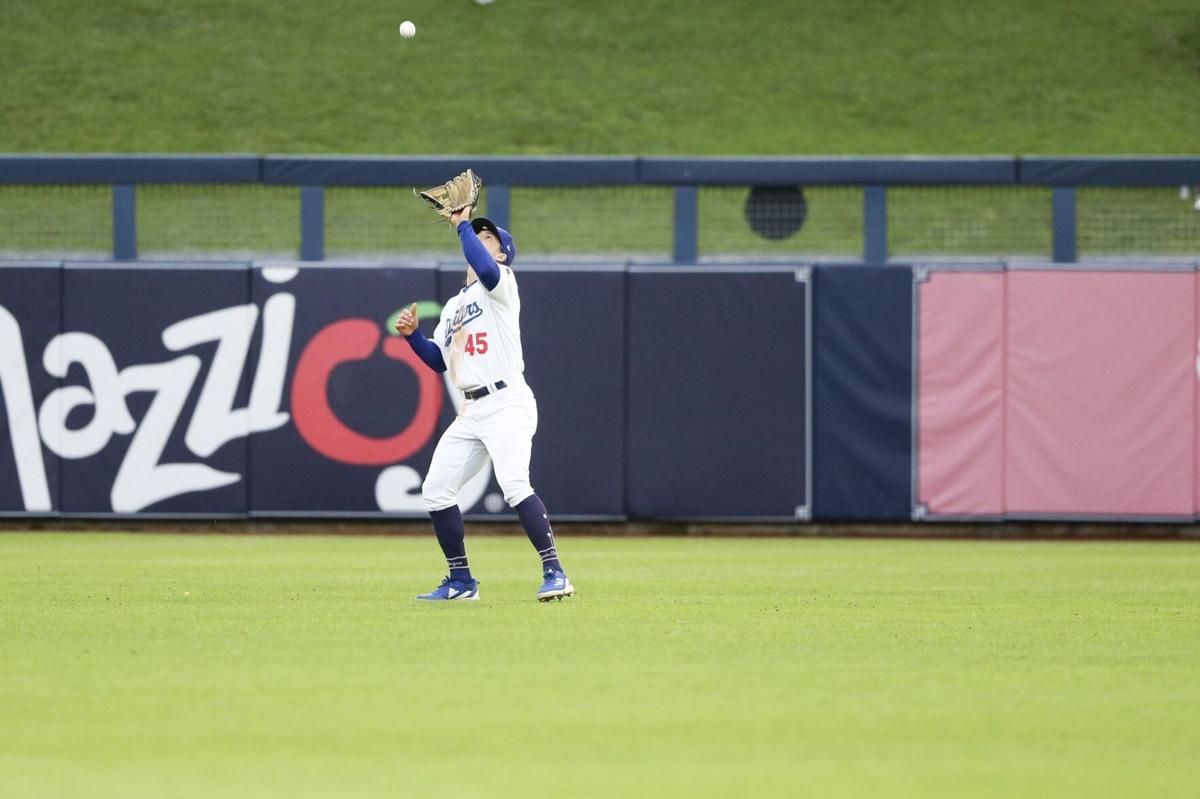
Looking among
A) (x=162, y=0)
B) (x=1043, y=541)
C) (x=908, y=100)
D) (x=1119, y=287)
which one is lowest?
(x=1043, y=541)

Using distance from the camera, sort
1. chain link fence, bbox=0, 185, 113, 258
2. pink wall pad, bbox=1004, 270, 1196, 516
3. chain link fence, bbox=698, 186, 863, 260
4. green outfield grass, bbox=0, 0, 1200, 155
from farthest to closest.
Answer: green outfield grass, bbox=0, 0, 1200, 155
chain link fence, bbox=698, 186, 863, 260
chain link fence, bbox=0, 185, 113, 258
pink wall pad, bbox=1004, 270, 1196, 516

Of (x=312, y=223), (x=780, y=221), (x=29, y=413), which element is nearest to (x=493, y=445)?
(x=312, y=223)

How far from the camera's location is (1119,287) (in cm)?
1878

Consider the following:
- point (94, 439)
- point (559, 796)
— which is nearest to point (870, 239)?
point (94, 439)

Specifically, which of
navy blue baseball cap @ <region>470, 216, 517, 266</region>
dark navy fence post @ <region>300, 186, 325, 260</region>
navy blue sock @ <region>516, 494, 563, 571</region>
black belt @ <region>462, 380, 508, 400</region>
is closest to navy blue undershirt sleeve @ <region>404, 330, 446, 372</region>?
black belt @ <region>462, 380, 508, 400</region>

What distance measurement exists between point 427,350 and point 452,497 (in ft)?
2.95

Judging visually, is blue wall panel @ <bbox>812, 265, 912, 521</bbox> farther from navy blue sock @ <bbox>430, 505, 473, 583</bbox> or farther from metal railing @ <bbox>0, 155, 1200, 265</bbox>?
navy blue sock @ <bbox>430, 505, 473, 583</bbox>

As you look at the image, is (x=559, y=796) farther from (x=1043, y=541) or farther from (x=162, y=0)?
(x=162, y=0)

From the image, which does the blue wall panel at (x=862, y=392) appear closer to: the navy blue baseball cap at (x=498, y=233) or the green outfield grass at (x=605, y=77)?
the navy blue baseball cap at (x=498, y=233)

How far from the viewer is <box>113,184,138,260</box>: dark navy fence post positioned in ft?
62.6

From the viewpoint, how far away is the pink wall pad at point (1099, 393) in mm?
18734

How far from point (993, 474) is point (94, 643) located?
39.6 ft

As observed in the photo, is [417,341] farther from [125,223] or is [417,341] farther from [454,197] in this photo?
[125,223]

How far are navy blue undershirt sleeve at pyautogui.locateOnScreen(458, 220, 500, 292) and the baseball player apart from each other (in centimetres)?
19
